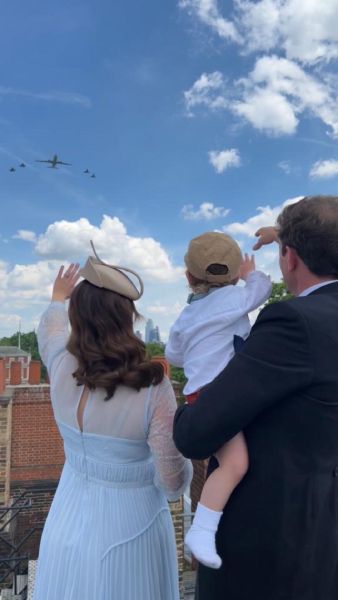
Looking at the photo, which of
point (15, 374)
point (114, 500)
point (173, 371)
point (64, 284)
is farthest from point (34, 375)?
point (173, 371)

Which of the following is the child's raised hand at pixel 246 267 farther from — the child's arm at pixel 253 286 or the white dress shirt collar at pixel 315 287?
the white dress shirt collar at pixel 315 287

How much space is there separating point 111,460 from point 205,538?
442 mm

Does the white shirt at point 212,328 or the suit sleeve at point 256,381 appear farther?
the white shirt at point 212,328

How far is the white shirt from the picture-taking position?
1.50 m

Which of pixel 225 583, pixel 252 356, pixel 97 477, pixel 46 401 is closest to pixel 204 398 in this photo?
pixel 252 356

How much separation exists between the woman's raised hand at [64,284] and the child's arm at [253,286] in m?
0.63

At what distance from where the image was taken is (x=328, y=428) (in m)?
1.18

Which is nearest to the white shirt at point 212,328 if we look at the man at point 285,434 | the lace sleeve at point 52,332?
the man at point 285,434

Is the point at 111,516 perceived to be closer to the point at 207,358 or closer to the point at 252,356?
the point at 207,358

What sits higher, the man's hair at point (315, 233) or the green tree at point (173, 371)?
the green tree at point (173, 371)

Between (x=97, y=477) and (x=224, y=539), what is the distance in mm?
514

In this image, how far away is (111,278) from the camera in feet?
5.09

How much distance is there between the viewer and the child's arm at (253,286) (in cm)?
162

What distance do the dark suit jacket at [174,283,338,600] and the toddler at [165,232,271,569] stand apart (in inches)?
1.6
